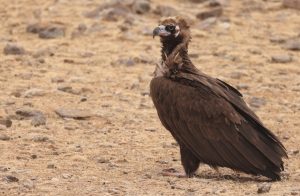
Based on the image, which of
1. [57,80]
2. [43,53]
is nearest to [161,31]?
[57,80]

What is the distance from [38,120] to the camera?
11.1 m

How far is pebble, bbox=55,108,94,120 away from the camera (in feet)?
38.1

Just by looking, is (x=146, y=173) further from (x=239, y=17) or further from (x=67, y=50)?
(x=239, y=17)

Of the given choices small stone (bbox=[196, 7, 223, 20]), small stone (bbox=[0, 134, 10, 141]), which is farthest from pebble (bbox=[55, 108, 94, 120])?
small stone (bbox=[196, 7, 223, 20])

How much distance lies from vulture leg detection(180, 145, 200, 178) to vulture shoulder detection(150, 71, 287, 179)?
9 cm

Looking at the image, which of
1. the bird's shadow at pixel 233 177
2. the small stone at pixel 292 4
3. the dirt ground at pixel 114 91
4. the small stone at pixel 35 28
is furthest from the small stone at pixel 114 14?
the bird's shadow at pixel 233 177

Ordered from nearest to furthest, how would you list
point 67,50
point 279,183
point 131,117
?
point 279,183
point 131,117
point 67,50

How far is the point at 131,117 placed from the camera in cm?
1189

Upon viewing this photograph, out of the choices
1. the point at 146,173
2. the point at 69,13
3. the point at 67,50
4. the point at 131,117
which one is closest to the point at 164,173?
the point at 146,173

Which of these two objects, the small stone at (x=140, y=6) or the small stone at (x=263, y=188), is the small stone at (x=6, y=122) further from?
the small stone at (x=140, y=6)

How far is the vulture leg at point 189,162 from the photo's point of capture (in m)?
9.19

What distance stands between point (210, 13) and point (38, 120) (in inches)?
309

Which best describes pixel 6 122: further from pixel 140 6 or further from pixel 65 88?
pixel 140 6

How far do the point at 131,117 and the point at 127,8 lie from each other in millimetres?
6589
